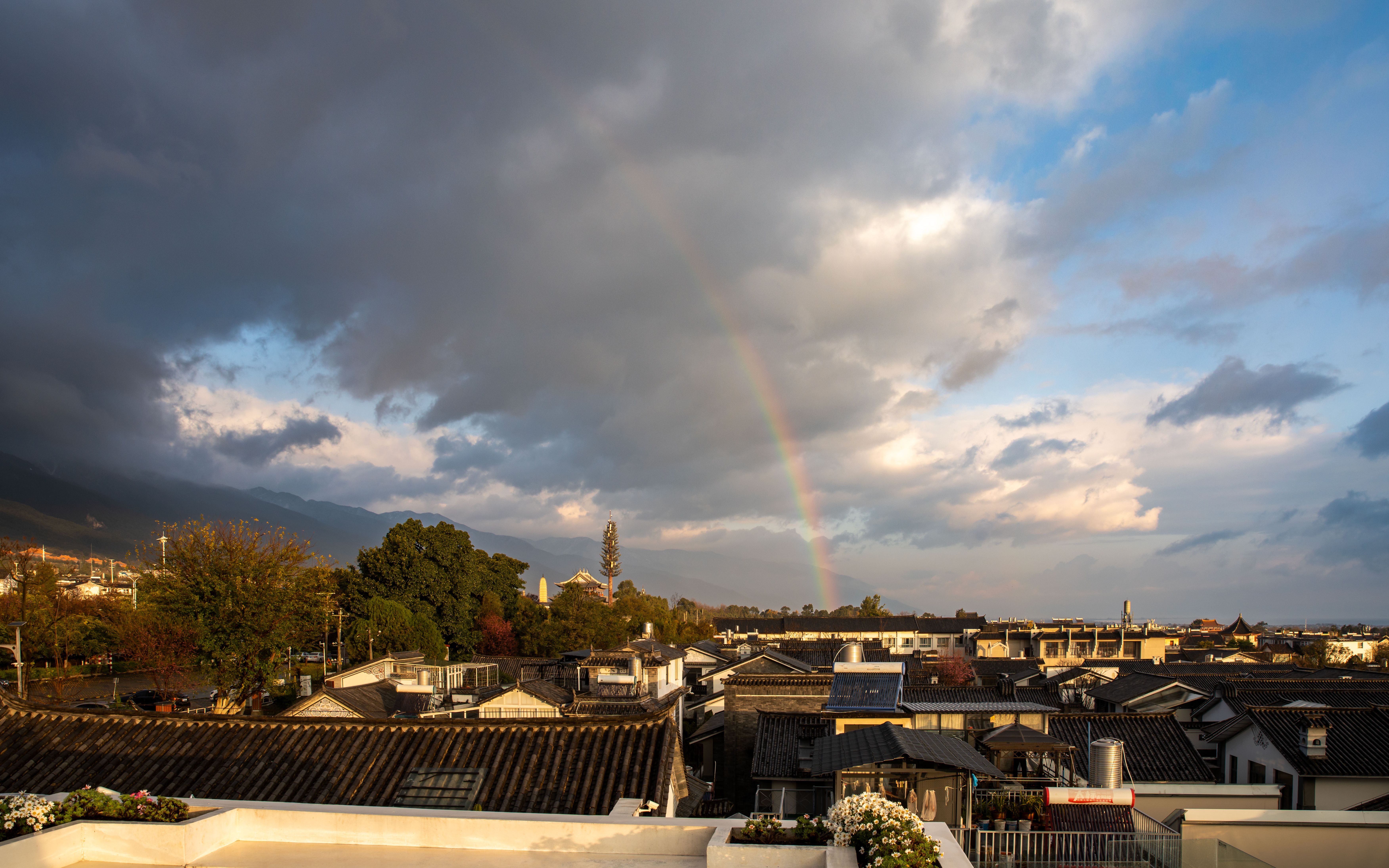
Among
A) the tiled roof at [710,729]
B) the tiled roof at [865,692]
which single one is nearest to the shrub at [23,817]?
the tiled roof at [865,692]

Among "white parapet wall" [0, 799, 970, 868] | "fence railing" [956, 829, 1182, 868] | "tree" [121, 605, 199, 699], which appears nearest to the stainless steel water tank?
"fence railing" [956, 829, 1182, 868]

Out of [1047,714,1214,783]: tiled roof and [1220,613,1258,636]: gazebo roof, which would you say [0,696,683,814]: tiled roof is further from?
[1220,613,1258,636]: gazebo roof

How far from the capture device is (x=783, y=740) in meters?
26.8

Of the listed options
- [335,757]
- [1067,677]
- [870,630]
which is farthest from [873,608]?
[335,757]

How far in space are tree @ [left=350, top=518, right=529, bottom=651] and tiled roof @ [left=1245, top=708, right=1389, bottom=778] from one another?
198 feet

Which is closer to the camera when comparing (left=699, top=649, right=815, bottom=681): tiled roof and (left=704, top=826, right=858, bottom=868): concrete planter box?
(left=704, top=826, right=858, bottom=868): concrete planter box

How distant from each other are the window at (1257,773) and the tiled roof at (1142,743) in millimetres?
1362

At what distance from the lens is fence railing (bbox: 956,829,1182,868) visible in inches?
508

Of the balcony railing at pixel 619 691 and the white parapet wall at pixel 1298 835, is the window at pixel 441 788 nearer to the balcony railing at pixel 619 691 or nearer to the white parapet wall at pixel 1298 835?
the white parapet wall at pixel 1298 835

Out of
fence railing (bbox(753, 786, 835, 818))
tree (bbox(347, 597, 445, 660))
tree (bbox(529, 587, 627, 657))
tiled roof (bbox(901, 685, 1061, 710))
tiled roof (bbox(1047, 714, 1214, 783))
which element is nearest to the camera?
fence railing (bbox(753, 786, 835, 818))

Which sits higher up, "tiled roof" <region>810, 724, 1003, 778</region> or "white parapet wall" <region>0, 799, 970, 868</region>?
"white parapet wall" <region>0, 799, 970, 868</region>

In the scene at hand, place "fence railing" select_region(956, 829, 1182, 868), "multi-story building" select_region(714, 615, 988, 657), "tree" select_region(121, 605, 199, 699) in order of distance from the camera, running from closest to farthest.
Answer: "fence railing" select_region(956, 829, 1182, 868) → "tree" select_region(121, 605, 199, 699) → "multi-story building" select_region(714, 615, 988, 657)

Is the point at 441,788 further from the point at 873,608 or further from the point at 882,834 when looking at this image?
the point at 873,608

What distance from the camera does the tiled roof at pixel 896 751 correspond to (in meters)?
14.2
